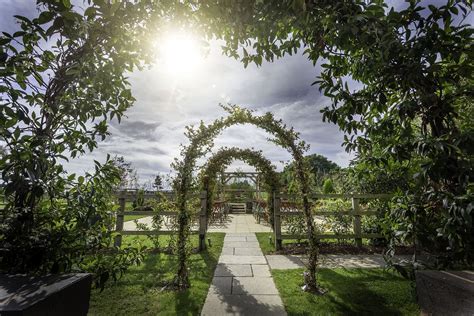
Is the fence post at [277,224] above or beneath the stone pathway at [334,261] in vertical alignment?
above

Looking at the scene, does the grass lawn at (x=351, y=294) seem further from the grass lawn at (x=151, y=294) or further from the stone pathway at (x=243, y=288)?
the grass lawn at (x=151, y=294)

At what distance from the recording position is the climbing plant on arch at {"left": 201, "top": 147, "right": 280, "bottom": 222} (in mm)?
6328

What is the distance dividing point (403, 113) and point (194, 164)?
2.80 metres

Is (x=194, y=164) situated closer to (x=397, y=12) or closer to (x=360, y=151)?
(x=360, y=151)

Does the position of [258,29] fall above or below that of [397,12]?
above

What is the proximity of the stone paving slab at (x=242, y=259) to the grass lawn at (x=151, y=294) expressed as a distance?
342 mm

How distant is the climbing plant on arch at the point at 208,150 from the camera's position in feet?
11.3

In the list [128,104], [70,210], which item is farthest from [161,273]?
[128,104]

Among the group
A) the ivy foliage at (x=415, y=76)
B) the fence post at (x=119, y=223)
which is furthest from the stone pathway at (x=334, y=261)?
the fence post at (x=119, y=223)

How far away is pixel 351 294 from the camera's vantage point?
3.05m

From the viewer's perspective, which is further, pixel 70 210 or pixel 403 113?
pixel 70 210

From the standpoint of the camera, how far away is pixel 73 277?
148 centimetres

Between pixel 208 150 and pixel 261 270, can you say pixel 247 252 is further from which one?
pixel 208 150

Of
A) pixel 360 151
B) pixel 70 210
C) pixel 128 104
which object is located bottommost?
pixel 70 210
